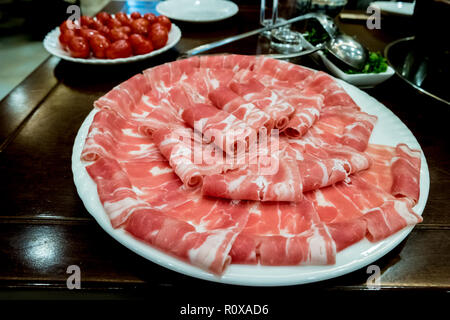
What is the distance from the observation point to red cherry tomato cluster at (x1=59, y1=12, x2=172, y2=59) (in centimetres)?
165

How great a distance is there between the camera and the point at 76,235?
0.84 metres

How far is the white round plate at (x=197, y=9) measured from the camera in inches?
95.7

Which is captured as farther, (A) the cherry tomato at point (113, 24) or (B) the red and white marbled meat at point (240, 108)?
(A) the cherry tomato at point (113, 24)

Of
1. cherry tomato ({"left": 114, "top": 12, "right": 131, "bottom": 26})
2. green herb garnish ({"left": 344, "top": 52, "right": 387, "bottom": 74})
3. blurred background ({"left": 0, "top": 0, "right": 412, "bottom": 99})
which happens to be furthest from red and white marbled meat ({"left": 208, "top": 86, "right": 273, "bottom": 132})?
blurred background ({"left": 0, "top": 0, "right": 412, "bottom": 99})

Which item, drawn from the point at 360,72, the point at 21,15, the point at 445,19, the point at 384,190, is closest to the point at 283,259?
the point at 384,190

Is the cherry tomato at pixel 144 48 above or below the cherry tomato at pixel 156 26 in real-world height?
below

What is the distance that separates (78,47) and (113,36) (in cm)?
Result: 21

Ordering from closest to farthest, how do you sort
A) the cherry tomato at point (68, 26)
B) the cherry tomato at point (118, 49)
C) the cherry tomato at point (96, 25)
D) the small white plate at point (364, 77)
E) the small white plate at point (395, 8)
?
1. the small white plate at point (364, 77)
2. the cherry tomato at point (118, 49)
3. the cherry tomato at point (68, 26)
4. the cherry tomato at point (96, 25)
5. the small white plate at point (395, 8)

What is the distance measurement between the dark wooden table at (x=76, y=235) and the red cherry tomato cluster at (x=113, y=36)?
0.33 metres

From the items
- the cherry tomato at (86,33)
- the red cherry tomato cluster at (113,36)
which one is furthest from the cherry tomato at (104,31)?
the cherry tomato at (86,33)

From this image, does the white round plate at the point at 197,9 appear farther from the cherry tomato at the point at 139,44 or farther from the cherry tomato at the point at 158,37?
the cherry tomato at the point at 139,44

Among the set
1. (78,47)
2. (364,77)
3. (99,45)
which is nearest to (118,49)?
(99,45)

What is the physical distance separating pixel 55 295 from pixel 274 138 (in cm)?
83

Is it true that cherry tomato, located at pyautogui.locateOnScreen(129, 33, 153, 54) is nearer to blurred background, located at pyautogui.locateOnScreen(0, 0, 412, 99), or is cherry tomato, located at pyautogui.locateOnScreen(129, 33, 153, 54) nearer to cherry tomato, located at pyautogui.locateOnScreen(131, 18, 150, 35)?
cherry tomato, located at pyautogui.locateOnScreen(131, 18, 150, 35)
